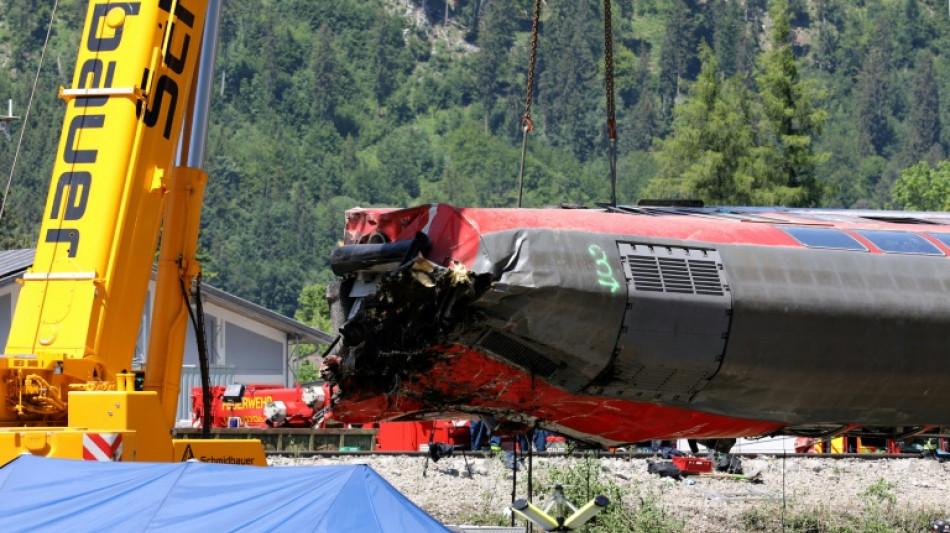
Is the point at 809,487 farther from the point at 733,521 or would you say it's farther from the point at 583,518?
the point at 583,518

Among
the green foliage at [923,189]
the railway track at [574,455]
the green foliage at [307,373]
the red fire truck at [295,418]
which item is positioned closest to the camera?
the railway track at [574,455]

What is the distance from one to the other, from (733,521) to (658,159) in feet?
130

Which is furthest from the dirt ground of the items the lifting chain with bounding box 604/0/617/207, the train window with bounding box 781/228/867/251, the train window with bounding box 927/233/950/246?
the train window with bounding box 781/228/867/251

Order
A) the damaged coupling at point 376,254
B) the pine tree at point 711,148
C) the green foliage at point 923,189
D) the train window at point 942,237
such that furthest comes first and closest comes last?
the green foliage at point 923,189
the pine tree at point 711,148
the train window at point 942,237
the damaged coupling at point 376,254

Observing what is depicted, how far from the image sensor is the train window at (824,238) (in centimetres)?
1262

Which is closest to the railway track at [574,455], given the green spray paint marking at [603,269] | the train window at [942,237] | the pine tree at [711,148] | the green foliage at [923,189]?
the train window at [942,237]

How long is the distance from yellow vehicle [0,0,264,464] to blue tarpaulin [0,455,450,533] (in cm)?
194

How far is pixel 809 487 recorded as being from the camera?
2217cm

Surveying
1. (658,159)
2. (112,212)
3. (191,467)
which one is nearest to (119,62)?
(112,212)

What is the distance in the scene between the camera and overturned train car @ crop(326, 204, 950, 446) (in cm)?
1147

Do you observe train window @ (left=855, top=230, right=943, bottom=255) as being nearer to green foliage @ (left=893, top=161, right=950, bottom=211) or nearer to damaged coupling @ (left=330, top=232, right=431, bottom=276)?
damaged coupling @ (left=330, top=232, right=431, bottom=276)

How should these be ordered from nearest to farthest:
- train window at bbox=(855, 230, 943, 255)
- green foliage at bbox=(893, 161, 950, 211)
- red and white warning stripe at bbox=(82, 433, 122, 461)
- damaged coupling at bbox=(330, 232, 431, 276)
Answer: red and white warning stripe at bbox=(82, 433, 122, 461) → damaged coupling at bbox=(330, 232, 431, 276) → train window at bbox=(855, 230, 943, 255) → green foliage at bbox=(893, 161, 950, 211)

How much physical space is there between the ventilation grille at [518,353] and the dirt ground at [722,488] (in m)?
6.79

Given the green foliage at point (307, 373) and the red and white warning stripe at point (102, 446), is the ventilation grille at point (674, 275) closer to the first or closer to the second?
the red and white warning stripe at point (102, 446)
